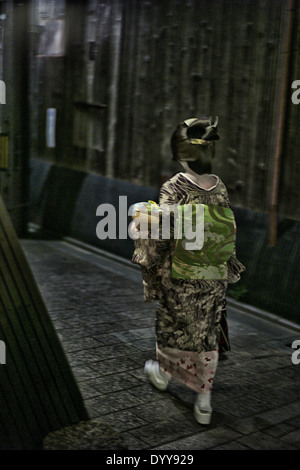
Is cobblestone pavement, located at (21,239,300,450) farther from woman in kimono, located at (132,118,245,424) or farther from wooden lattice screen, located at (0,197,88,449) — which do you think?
wooden lattice screen, located at (0,197,88,449)

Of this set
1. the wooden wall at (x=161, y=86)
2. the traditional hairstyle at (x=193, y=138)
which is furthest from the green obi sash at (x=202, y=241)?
the wooden wall at (x=161, y=86)

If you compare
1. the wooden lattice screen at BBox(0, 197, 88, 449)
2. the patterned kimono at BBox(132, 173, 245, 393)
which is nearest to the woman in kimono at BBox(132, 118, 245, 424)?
the patterned kimono at BBox(132, 173, 245, 393)

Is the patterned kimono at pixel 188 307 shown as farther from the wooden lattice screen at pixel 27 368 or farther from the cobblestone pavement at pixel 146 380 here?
the wooden lattice screen at pixel 27 368

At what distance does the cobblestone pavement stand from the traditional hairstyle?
181cm

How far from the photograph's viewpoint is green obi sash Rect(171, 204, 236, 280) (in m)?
4.07

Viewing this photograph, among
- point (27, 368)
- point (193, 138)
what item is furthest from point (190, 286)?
point (27, 368)

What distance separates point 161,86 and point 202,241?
4550mm

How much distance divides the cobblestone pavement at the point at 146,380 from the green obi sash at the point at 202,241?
1009mm

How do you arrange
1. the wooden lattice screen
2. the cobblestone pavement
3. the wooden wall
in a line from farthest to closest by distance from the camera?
1. the wooden wall
2. the cobblestone pavement
3. the wooden lattice screen

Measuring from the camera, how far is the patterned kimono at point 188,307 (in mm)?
4191

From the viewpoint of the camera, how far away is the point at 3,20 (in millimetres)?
8734

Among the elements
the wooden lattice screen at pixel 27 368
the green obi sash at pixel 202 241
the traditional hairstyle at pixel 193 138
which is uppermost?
the traditional hairstyle at pixel 193 138

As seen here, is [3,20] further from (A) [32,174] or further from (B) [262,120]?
(B) [262,120]

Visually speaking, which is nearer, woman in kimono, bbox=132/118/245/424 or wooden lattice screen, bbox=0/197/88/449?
wooden lattice screen, bbox=0/197/88/449
